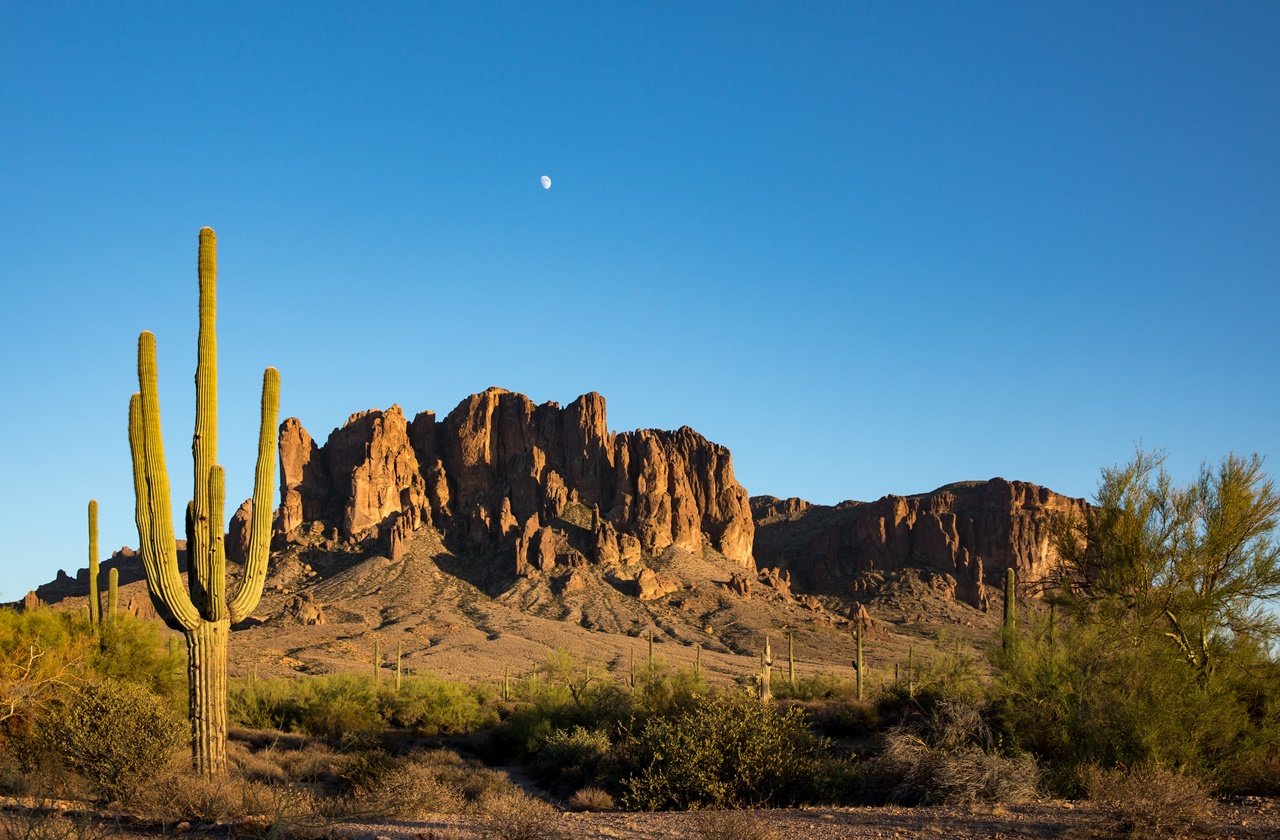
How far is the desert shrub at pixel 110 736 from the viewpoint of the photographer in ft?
51.1

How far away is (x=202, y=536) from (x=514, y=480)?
9409 cm

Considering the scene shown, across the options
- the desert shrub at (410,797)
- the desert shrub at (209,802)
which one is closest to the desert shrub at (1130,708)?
the desert shrub at (410,797)

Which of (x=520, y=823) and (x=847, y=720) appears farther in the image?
(x=847, y=720)

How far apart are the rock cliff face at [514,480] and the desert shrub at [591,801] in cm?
7709

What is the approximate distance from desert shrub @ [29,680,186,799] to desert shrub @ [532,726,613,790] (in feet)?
25.2

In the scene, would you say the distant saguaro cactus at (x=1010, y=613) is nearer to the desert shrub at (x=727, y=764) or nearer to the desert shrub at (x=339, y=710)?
the desert shrub at (x=727, y=764)

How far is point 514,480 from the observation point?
108438 millimetres

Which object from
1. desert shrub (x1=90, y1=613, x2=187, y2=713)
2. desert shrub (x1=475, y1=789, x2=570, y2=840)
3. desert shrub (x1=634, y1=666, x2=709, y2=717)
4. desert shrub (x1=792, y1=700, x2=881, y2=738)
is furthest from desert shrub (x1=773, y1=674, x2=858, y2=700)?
desert shrub (x1=475, y1=789, x2=570, y2=840)

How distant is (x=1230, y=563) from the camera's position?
53.9 feet

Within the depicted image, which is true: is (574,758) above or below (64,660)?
below

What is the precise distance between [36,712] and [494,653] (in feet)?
160

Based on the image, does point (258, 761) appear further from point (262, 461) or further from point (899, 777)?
point (899, 777)

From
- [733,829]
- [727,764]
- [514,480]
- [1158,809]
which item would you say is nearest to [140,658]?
[727,764]

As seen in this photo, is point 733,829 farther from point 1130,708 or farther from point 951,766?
point 1130,708
